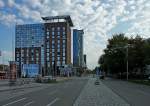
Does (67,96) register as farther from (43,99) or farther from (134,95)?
(134,95)

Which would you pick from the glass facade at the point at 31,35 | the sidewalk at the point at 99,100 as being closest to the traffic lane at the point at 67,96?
the sidewalk at the point at 99,100

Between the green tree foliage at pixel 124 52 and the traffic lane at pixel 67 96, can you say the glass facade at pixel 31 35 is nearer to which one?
the green tree foliage at pixel 124 52

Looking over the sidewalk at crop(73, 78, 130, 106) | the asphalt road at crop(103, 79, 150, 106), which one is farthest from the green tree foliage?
the sidewalk at crop(73, 78, 130, 106)

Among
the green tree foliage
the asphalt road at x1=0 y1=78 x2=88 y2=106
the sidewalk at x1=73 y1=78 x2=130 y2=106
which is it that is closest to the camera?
the sidewalk at x1=73 y1=78 x2=130 y2=106

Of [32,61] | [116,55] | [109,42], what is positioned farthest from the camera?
[32,61]

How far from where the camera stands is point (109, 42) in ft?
340

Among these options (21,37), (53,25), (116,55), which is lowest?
(116,55)

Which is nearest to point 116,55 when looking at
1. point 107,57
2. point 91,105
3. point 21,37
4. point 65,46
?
point 107,57

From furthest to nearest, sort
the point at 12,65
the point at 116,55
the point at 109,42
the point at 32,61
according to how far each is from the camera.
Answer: the point at 32,61
the point at 109,42
the point at 116,55
the point at 12,65

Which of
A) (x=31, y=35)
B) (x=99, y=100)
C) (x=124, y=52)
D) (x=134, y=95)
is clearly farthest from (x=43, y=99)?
(x=31, y=35)

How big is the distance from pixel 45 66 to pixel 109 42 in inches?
3701

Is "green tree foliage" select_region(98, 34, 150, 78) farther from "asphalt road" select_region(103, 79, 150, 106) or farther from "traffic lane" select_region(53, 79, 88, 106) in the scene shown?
"traffic lane" select_region(53, 79, 88, 106)

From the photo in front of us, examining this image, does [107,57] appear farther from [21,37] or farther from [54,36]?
[54,36]

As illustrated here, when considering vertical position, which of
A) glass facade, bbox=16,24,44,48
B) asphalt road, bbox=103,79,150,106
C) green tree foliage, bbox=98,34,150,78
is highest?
glass facade, bbox=16,24,44,48
